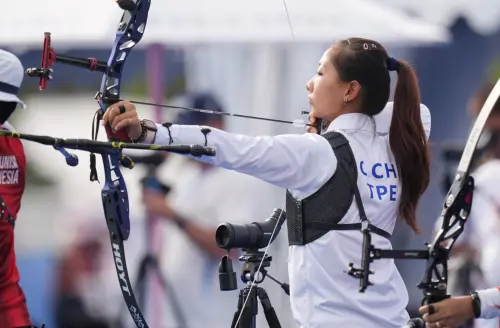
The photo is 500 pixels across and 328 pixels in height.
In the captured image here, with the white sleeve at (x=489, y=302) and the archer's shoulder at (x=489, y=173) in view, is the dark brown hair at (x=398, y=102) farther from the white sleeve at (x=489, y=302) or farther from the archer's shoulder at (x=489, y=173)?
the archer's shoulder at (x=489, y=173)

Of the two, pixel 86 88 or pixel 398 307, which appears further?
pixel 86 88

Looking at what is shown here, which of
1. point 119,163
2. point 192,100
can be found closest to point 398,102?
point 119,163

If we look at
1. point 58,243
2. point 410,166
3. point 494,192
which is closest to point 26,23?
point 58,243

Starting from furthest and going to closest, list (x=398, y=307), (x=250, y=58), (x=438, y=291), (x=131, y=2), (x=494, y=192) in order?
(x=250, y=58), (x=494, y=192), (x=131, y=2), (x=398, y=307), (x=438, y=291)

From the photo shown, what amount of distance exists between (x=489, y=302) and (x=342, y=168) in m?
0.51

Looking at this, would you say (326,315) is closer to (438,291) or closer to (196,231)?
(438,291)

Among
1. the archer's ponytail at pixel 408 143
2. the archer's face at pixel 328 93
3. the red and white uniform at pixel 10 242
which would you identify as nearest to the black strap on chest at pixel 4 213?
the red and white uniform at pixel 10 242

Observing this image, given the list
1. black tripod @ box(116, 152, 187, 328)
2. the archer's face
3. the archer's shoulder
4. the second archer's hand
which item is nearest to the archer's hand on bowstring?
the archer's face

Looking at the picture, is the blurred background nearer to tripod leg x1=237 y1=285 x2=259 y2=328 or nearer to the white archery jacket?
tripod leg x1=237 y1=285 x2=259 y2=328

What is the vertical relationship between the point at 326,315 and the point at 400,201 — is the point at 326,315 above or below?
below

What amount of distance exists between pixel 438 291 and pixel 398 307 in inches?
12.0

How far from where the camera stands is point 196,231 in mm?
6051

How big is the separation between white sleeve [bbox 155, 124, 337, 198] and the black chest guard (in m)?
0.03

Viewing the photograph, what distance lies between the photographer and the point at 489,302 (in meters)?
3.09
